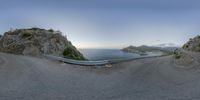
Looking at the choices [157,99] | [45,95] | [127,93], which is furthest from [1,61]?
[157,99]

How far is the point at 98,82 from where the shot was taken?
17.1 m

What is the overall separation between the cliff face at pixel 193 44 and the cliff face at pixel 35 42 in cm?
1255

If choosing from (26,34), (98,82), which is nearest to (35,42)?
(26,34)

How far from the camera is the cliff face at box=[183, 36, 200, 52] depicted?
2900 centimetres

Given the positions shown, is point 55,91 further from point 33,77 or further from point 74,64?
point 74,64

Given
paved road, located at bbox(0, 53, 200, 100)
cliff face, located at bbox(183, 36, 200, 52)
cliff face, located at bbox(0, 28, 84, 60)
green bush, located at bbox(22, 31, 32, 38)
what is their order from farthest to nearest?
green bush, located at bbox(22, 31, 32, 38) → cliff face, located at bbox(0, 28, 84, 60) → cliff face, located at bbox(183, 36, 200, 52) → paved road, located at bbox(0, 53, 200, 100)

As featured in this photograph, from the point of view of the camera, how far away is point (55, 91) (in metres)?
14.2

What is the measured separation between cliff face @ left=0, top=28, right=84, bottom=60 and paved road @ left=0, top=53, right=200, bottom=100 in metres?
10.4

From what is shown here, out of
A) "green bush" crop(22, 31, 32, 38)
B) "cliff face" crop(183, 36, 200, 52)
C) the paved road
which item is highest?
"green bush" crop(22, 31, 32, 38)

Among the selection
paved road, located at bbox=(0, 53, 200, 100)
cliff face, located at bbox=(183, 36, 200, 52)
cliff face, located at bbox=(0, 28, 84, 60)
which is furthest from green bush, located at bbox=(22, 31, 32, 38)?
cliff face, located at bbox=(183, 36, 200, 52)

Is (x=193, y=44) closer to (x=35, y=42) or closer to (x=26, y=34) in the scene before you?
(x=35, y=42)

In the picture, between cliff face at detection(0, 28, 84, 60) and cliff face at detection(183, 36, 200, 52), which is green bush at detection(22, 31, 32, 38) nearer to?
cliff face at detection(0, 28, 84, 60)

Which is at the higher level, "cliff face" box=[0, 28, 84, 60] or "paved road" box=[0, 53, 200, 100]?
"cliff face" box=[0, 28, 84, 60]

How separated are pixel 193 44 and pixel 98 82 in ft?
55.4
